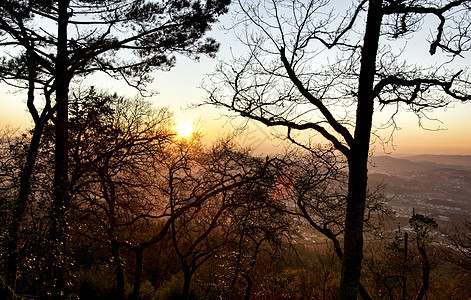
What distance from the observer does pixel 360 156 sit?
13.8ft

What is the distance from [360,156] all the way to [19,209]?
5621 mm

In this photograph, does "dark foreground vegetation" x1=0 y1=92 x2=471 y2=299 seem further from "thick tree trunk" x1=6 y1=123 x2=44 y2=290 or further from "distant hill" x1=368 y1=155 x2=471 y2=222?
"distant hill" x1=368 y1=155 x2=471 y2=222

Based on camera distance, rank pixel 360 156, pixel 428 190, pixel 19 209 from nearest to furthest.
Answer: pixel 360 156 < pixel 19 209 < pixel 428 190

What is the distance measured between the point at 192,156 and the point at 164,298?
711 centimetres

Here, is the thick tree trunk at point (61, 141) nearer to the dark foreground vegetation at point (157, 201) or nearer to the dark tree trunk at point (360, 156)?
the dark foreground vegetation at point (157, 201)

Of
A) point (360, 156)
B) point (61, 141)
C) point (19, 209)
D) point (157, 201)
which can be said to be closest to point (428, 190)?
point (157, 201)

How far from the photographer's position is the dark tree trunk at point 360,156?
13.5 feet

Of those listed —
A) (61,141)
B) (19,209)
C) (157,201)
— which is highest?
(61,141)

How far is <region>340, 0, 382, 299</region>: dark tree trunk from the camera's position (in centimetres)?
413

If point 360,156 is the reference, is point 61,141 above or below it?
above

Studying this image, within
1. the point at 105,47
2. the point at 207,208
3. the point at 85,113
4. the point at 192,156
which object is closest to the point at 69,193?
the point at 85,113

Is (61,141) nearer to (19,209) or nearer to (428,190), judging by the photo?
(19,209)

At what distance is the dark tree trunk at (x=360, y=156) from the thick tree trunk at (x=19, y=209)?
15.1 ft

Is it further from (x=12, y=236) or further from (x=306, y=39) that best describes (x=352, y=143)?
(x=12, y=236)
